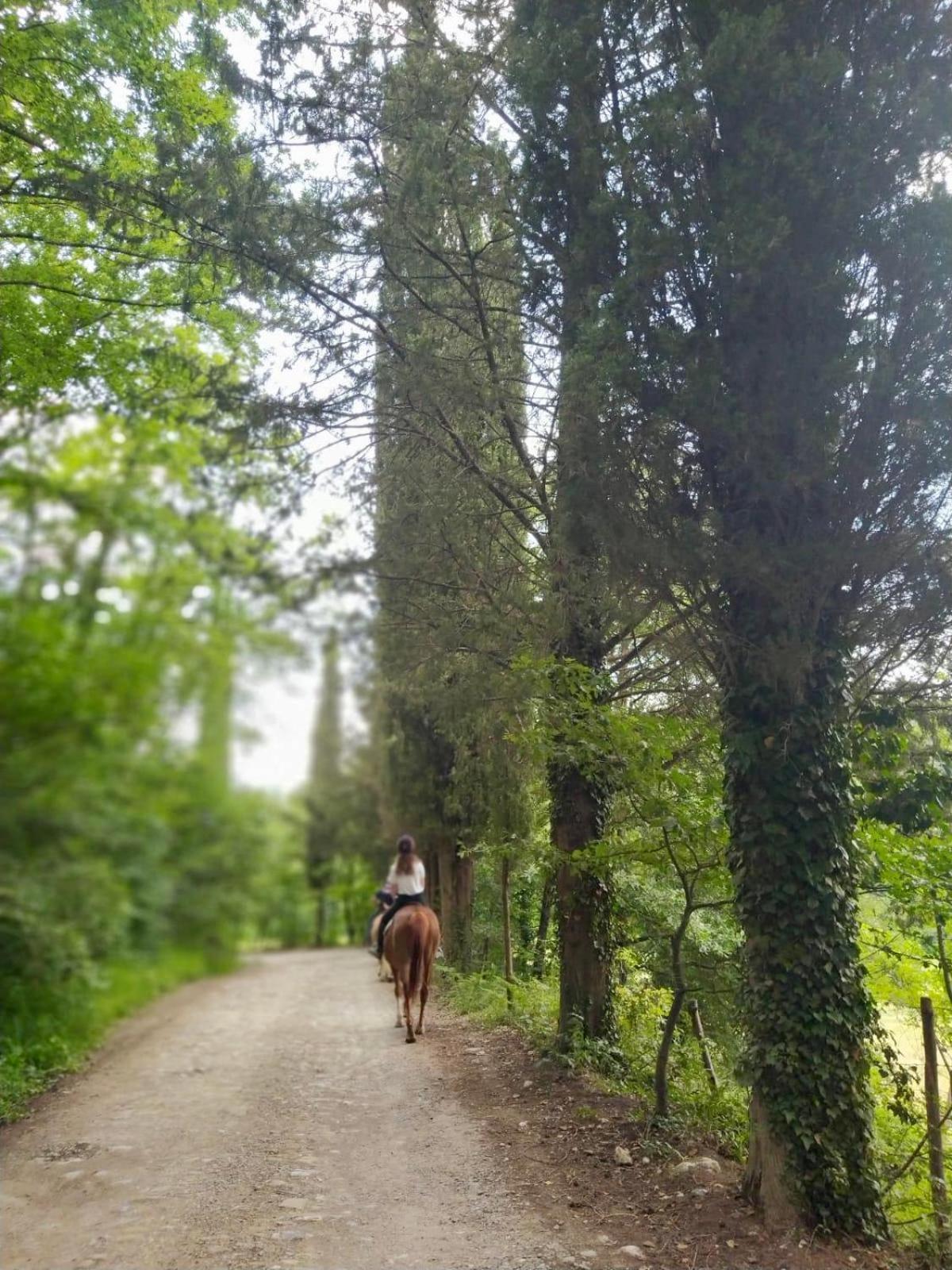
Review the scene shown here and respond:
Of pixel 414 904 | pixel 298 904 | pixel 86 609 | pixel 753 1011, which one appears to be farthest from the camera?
pixel 414 904

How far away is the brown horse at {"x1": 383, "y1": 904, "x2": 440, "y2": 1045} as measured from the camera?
31.4 feet

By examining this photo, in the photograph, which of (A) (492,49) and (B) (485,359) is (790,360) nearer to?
(B) (485,359)

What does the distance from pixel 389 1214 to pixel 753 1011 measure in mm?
2387

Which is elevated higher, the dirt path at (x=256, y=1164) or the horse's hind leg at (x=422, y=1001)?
the horse's hind leg at (x=422, y=1001)

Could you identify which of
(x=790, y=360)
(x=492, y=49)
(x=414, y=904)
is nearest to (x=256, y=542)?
(x=790, y=360)

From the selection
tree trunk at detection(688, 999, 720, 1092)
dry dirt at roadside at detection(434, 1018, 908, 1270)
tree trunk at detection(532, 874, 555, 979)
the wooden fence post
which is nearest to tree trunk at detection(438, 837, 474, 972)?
tree trunk at detection(532, 874, 555, 979)

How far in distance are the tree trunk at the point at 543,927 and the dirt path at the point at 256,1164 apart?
160 centimetres

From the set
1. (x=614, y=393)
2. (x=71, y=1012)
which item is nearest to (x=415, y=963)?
(x=71, y=1012)

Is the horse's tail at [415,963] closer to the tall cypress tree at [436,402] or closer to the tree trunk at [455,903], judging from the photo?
the tree trunk at [455,903]

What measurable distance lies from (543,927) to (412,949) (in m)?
1.53

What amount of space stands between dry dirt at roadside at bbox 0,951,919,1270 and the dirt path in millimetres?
17

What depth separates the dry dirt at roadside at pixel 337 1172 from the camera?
15.6ft

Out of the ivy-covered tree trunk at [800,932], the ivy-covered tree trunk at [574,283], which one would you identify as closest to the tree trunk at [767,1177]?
the ivy-covered tree trunk at [800,932]

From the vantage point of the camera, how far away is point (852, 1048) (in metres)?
5.37
